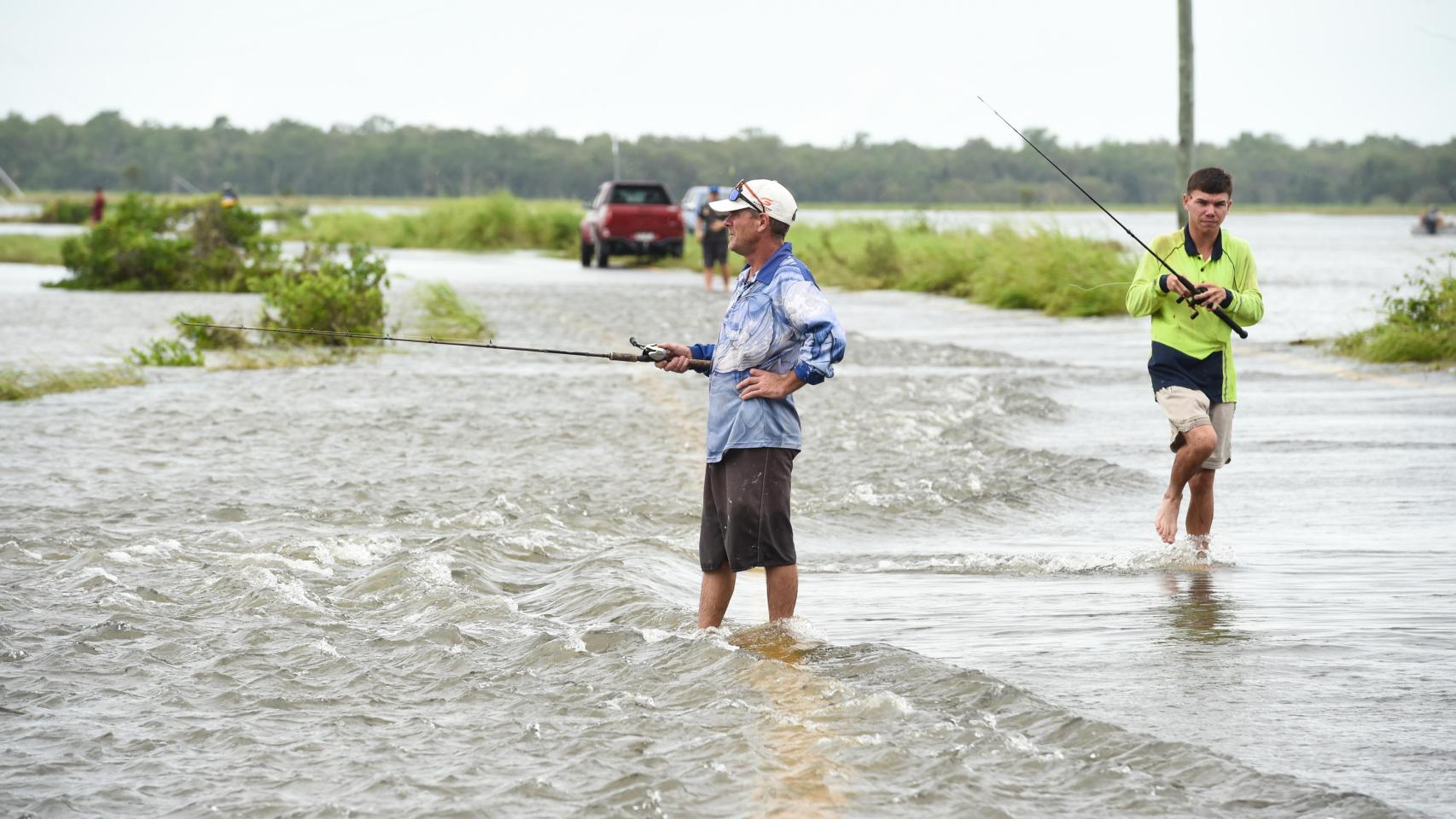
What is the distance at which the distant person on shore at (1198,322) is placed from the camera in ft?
23.7

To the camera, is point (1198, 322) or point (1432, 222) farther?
point (1432, 222)

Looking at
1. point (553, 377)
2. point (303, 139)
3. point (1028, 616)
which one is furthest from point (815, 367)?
point (303, 139)

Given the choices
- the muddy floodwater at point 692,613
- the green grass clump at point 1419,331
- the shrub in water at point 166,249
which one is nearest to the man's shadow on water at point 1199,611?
the muddy floodwater at point 692,613

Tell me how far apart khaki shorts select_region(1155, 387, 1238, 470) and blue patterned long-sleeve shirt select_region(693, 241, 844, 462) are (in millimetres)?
2165

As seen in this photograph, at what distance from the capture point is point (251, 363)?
17.0m

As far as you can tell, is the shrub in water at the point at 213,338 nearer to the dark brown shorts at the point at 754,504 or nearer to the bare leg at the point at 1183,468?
the bare leg at the point at 1183,468

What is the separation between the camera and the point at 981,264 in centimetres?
2820

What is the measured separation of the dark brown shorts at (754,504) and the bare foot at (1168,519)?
7.72 feet

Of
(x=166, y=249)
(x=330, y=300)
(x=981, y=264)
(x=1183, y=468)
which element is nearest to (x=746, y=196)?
(x=1183, y=468)

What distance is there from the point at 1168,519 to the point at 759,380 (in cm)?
266

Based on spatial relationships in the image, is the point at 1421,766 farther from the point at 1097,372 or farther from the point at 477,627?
the point at 1097,372

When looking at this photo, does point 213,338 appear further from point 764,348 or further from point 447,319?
point 764,348

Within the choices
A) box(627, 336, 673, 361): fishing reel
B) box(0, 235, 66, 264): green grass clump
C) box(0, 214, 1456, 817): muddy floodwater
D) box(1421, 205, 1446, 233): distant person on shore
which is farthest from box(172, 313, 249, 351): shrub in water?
box(1421, 205, 1446, 233): distant person on shore

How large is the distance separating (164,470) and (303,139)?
123102 mm
